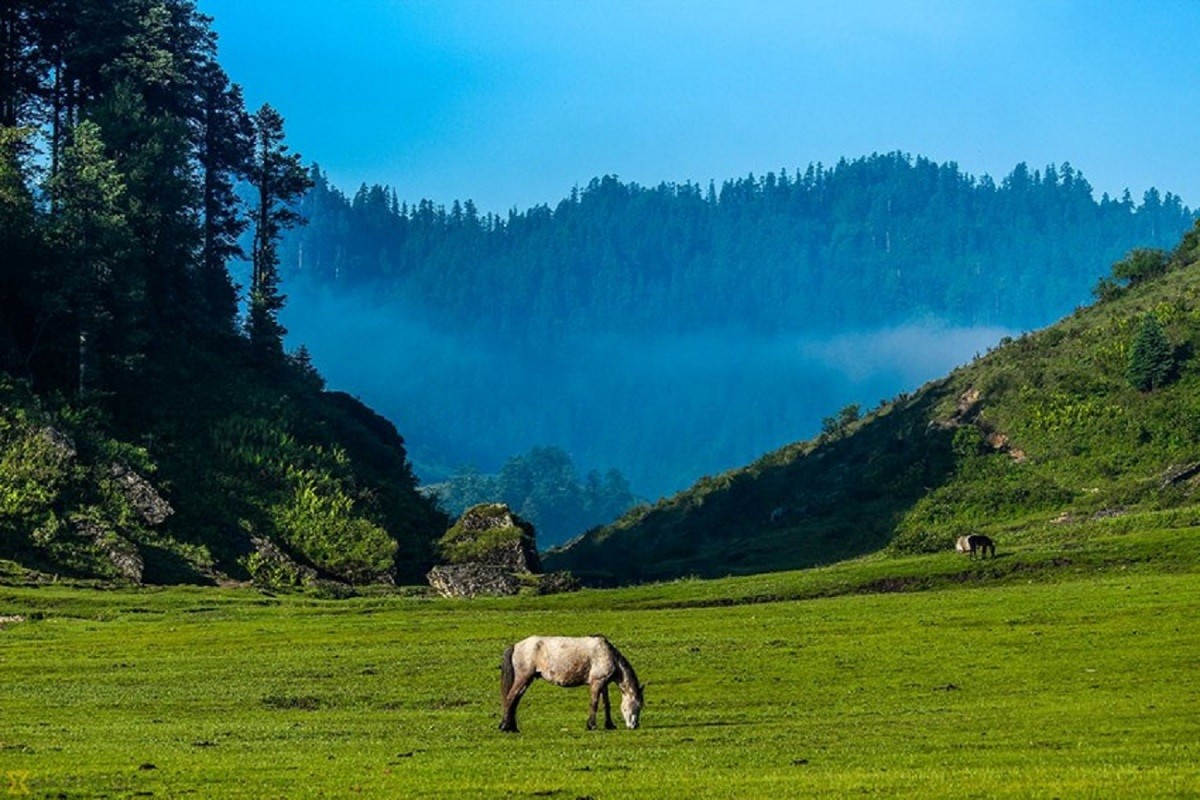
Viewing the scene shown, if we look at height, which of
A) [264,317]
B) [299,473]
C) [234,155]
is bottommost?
[299,473]

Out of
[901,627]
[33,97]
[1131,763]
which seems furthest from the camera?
[33,97]

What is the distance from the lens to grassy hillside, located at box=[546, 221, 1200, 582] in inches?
5635

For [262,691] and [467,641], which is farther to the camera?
[467,641]

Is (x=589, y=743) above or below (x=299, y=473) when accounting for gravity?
below

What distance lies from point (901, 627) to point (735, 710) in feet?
77.6

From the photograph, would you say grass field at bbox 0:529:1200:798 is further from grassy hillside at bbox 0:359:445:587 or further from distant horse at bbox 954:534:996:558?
grassy hillside at bbox 0:359:445:587

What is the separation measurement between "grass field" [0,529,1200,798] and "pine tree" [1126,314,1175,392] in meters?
63.4

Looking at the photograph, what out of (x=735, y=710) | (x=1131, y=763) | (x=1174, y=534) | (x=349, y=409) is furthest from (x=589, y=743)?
(x=349, y=409)

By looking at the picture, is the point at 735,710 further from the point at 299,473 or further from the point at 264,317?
the point at 264,317

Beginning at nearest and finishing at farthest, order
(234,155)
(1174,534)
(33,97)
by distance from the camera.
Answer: (1174,534), (33,97), (234,155)

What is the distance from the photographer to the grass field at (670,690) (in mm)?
33781

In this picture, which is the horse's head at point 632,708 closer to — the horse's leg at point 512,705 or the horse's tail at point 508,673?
the horse's leg at point 512,705

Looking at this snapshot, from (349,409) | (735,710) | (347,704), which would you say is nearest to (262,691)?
(347,704)

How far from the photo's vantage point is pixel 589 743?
40.9 m
